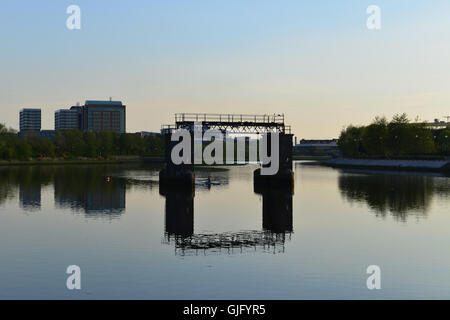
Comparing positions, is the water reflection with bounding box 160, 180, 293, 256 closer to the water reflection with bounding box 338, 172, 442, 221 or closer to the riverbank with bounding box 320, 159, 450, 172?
the water reflection with bounding box 338, 172, 442, 221

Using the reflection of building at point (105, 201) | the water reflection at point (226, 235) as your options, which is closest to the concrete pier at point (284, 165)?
the water reflection at point (226, 235)

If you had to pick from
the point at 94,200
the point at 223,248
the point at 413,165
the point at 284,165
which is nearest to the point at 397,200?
the point at 284,165

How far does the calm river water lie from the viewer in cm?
2731

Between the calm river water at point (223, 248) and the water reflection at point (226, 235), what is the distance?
102mm

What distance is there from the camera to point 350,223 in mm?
50469

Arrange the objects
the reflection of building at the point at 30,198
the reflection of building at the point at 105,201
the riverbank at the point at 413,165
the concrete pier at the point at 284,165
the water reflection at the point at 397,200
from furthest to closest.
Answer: the riverbank at the point at 413,165 → the concrete pier at the point at 284,165 → the reflection of building at the point at 30,198 → the reflection of building at the point at 105,201 → the water reflection at the point at 397,200

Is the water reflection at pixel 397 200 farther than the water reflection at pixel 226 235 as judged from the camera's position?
Yes

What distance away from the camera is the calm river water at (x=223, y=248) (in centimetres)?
2731

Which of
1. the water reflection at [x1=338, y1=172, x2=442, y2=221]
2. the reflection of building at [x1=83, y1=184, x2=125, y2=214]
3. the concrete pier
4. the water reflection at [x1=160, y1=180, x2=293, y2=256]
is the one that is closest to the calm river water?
the water reflection at [x1=160, y1=180, x2=293, y2=256]

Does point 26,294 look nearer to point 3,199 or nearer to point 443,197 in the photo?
point 3,199

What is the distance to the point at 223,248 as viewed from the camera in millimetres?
38000

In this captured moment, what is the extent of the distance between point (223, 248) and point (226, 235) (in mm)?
5570

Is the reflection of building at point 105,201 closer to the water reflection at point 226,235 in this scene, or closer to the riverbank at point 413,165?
the water reflection at point 226,235
